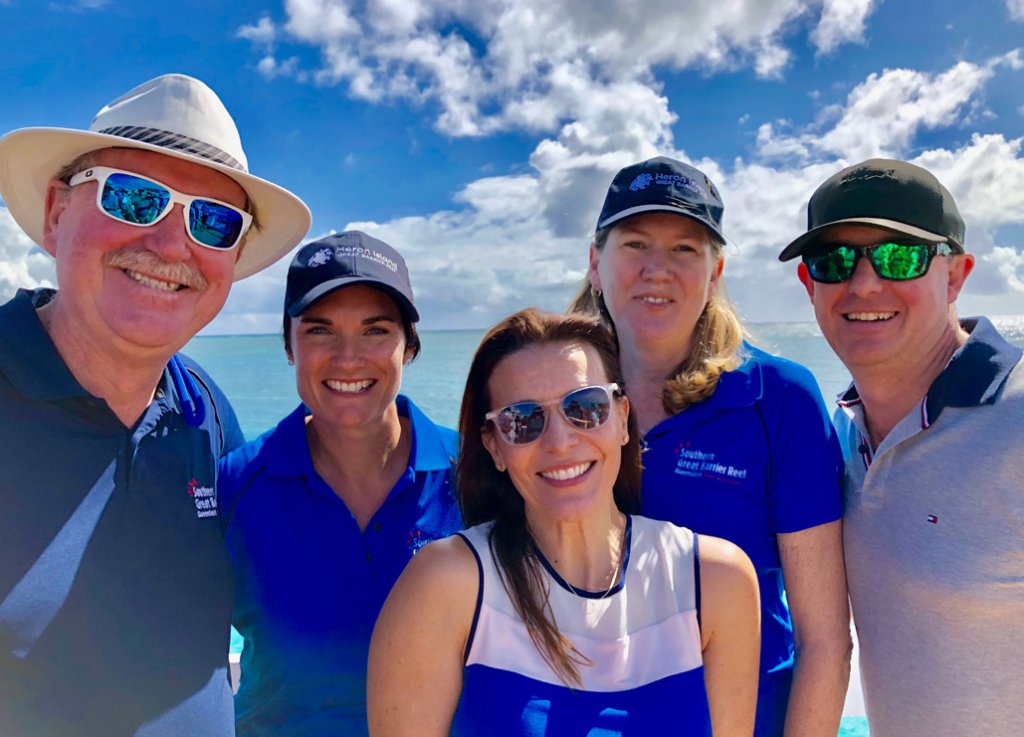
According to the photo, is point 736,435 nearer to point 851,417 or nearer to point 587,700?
point 851,417

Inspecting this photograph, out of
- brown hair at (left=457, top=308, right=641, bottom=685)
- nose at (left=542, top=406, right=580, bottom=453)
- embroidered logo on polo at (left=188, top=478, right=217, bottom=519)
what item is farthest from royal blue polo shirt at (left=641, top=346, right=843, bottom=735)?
embroidered logo on polo at (left=188, top=478, right=217, bottom=519)

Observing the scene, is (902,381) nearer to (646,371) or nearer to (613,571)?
(646,371)

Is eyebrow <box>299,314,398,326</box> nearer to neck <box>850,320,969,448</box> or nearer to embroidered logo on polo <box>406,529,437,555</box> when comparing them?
embroidered logo on polo <box>406,529,437,555</box>

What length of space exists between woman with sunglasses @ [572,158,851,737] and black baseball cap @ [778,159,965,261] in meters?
0.50

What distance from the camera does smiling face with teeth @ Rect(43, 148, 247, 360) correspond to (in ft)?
8.18

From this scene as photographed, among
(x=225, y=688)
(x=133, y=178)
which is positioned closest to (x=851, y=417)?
(x=225, y=688)

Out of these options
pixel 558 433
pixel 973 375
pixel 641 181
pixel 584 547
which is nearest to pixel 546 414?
pixel 558 433

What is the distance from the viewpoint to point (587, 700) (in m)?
2.14

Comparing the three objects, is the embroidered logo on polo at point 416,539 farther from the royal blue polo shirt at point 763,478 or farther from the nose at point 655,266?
the nose at point 655,266

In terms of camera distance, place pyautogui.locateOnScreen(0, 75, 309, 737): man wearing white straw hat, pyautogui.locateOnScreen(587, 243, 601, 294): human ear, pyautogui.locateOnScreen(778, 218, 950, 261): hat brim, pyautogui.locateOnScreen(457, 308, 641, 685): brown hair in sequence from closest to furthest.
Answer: pyautogui.locateOnScreen(0, 75, 309, 737): man wearing white straw hat, pyautogui.locateOnScreen(457, 308, 641, 685): brown hair, pyautogui.locateOnScreen(778, 218, 950, 261): hat brim, pyautogui.locateOnScreen(587, 243, 601, 294): human ear

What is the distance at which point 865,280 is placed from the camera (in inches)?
116

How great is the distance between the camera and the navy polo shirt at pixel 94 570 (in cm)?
219

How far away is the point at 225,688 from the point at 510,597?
1.27 metres

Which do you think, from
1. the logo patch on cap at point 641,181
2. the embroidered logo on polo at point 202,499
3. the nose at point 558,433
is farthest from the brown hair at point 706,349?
the embroidered logo on polo at point 202,499
